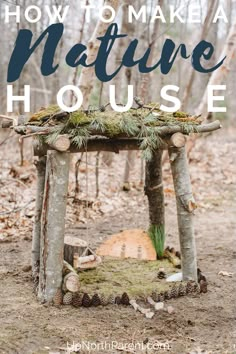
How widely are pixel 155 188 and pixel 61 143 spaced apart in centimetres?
191

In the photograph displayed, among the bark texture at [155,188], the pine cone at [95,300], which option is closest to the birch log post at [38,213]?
the pine cone at [95,300]

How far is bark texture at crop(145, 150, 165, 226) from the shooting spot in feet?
22.2

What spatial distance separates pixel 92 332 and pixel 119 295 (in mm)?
843

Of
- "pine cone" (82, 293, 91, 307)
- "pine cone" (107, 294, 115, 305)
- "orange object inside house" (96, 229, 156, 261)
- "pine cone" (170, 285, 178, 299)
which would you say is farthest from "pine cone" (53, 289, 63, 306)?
"orange object inside house" (96, 229, 156, 261)

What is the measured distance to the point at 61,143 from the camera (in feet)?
17.4

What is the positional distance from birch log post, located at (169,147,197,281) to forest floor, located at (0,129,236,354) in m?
0.53

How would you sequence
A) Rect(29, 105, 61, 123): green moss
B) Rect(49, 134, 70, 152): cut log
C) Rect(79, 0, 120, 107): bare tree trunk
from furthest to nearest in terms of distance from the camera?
Rect(79, 0, 120, 107): bare tree trunk < Rect(29, 105, 61, 123): green moss < Rect(49, 134, 70, 152): cut log

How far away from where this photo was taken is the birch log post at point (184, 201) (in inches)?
227

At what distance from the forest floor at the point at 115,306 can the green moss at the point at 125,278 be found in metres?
0.32

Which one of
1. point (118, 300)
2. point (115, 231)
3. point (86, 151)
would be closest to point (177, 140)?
point (86, 151)

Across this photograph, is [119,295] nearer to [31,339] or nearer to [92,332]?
[92,332]

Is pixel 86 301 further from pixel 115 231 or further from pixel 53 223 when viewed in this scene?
pixel 115 231

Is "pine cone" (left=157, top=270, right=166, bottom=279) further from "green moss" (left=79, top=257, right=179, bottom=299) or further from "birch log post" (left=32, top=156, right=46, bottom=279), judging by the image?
"birch log post" (left=32, top=156, right=46, bottom=279)

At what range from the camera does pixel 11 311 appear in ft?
17.1
